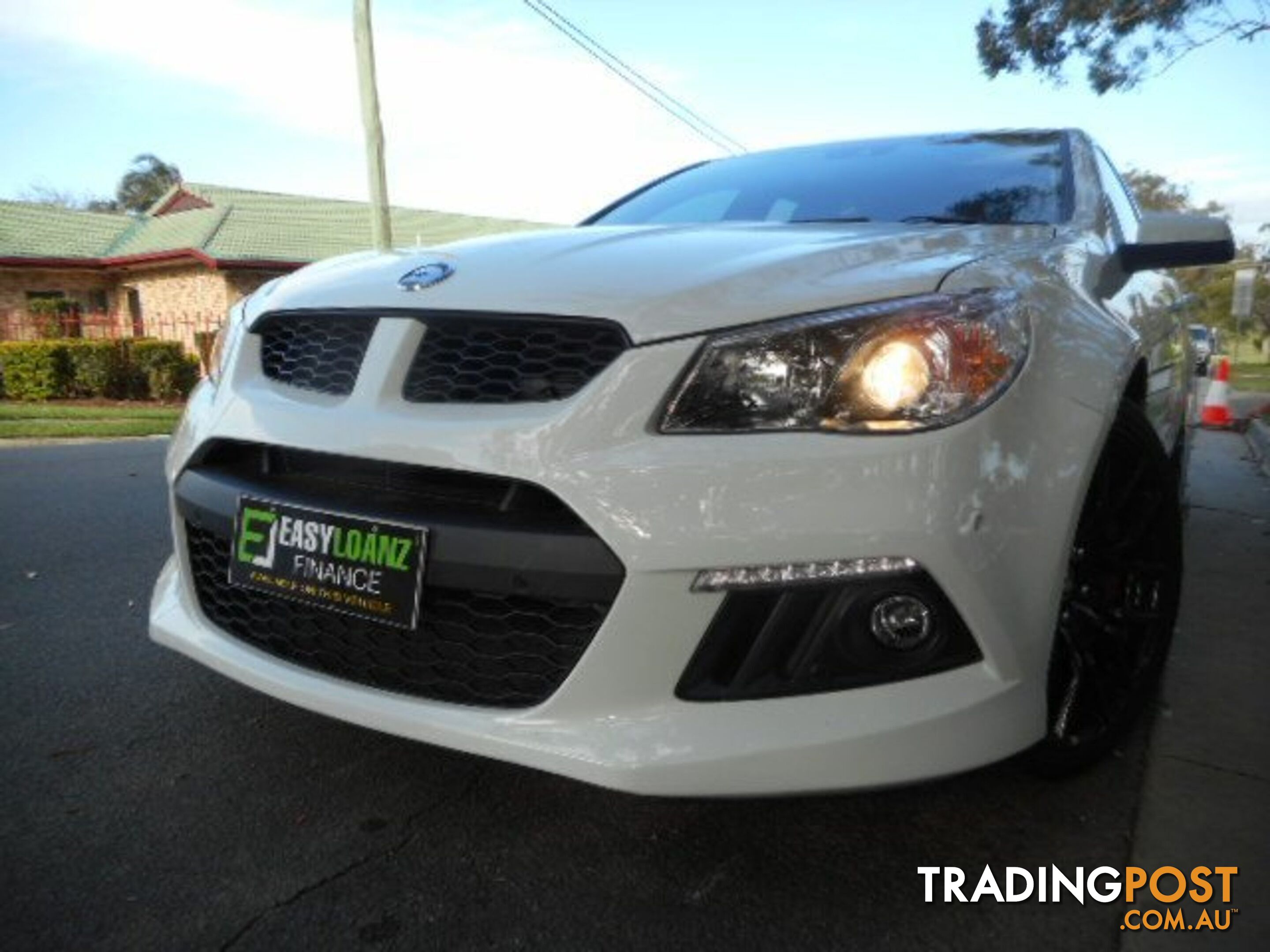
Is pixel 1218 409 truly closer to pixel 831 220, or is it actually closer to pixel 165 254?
pixel 831 220

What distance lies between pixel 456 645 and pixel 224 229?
21.8 meters

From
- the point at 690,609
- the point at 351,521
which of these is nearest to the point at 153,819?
the point at 351,521

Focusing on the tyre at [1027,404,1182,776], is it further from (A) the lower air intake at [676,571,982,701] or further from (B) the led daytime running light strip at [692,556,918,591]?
(B) the led daytime running light strip at [692,556,918,591]

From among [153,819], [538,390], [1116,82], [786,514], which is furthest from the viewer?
[1116,82]

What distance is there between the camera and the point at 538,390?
1645mm

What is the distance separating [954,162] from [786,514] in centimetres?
186

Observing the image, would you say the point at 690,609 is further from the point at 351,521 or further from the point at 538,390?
Result: the point at 351,521

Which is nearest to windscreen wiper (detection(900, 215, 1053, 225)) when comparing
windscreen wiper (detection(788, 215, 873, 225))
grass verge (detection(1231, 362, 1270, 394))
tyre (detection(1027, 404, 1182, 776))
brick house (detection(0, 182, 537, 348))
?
windscreen wiper (detection(788, 215, 873, 225))

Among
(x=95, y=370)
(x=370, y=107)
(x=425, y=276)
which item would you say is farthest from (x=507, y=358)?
(x=95, y=370)

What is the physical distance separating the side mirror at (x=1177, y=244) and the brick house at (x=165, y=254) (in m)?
19.4

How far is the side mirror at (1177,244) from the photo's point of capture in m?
2.41

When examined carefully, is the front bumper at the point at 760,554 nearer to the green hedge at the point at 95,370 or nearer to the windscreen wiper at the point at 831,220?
the windscreen wiper at the point at 831,220

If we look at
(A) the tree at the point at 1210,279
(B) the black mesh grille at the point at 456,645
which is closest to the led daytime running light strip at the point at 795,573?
(B) the black mesh grille at the point at 456,645

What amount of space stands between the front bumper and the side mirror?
1.03m
